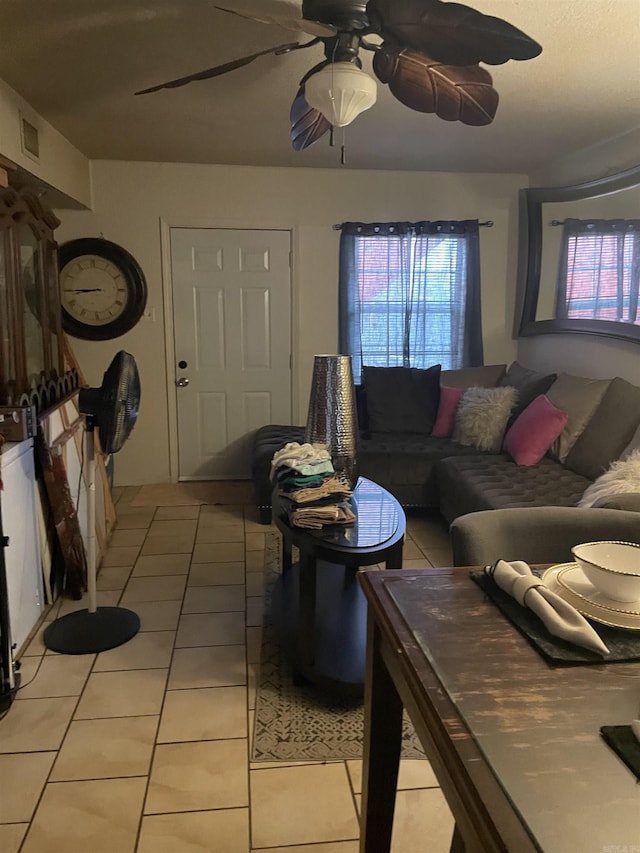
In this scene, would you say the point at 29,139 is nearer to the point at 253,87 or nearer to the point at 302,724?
the point at 253,87

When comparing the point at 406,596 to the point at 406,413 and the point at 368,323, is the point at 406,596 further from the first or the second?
the point at 368,323

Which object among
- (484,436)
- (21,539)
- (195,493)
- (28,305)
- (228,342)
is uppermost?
(28,305)

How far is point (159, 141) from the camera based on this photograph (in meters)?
3.90

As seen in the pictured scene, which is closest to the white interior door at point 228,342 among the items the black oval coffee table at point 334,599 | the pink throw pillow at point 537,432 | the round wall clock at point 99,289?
the round wall clock at point 99,289

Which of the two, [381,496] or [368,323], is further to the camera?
[368,323]

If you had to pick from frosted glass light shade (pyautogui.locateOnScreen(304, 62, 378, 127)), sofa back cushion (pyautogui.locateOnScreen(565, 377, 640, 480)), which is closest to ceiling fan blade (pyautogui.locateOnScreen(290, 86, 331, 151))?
frosted glass light shade (pyautogui.locateOnScreen(304, 62, 378, 127))

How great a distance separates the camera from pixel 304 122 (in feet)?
7.98

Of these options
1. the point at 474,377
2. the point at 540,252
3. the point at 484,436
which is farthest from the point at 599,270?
the point at 484,436

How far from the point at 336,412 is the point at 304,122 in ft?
3.74

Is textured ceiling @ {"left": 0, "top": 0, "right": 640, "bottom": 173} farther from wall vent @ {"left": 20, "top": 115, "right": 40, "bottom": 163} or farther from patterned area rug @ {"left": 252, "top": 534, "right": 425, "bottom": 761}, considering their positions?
patterned area rug @ {"left": 252, "top": 534, "right": 425, "bottom": 761}

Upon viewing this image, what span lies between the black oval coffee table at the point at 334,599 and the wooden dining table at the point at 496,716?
79cm

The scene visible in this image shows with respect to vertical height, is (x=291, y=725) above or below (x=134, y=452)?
below

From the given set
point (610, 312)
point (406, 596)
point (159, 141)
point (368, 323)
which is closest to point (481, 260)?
point (368, 323)

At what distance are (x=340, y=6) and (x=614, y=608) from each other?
176 centimetres
